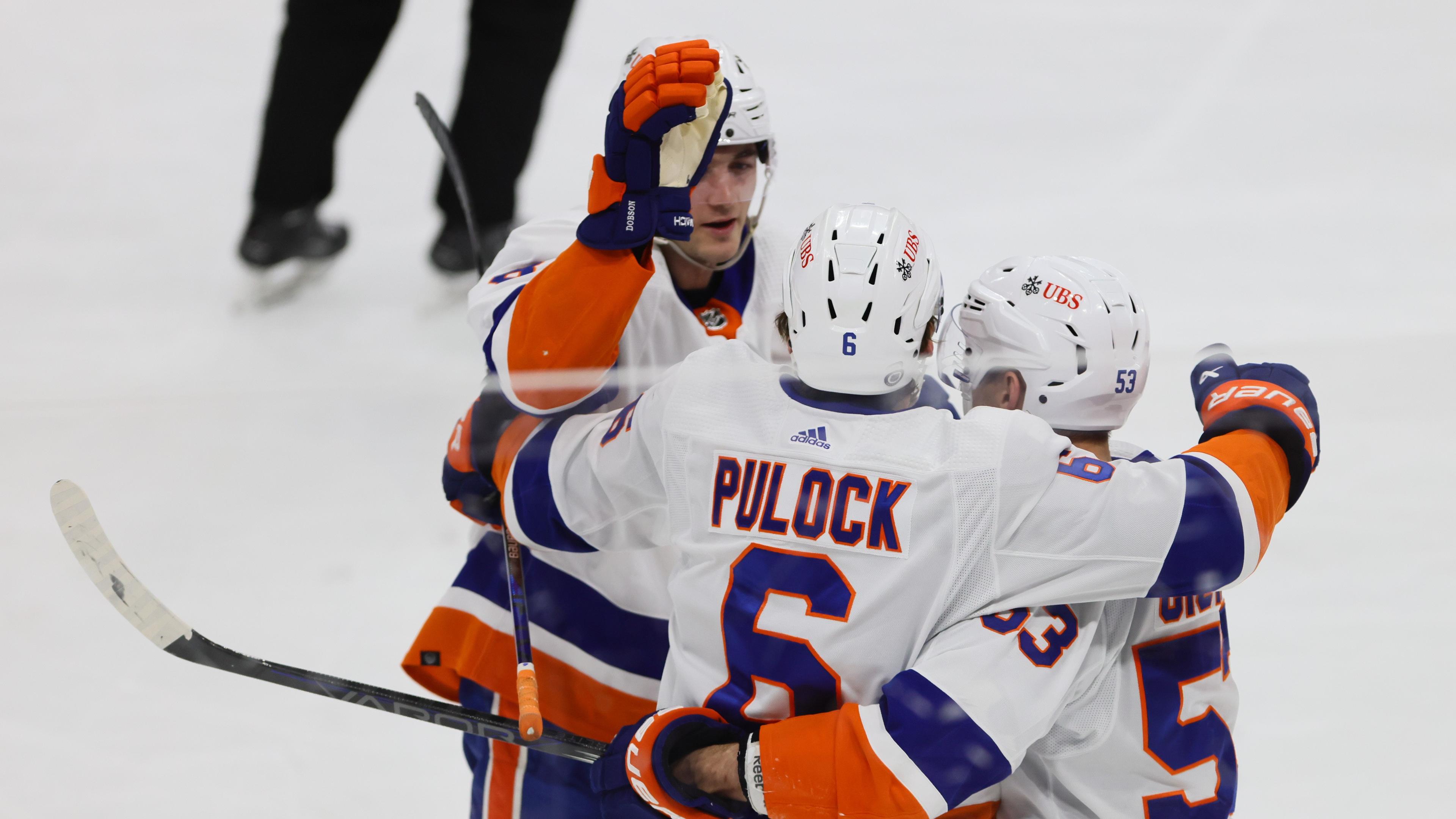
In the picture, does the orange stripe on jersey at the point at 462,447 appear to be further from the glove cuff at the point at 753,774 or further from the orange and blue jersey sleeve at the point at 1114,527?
the orange and blue jersey sleeve at the point at 1114,527

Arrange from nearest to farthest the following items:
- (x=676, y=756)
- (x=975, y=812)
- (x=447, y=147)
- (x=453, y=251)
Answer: (x=676, y=756) < (x=975, y=812) < (x=447, y=147) < (x=453, y=251)

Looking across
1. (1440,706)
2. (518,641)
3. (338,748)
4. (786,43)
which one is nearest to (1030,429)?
(518,641)

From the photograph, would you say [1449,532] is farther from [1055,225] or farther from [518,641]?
[518,641]

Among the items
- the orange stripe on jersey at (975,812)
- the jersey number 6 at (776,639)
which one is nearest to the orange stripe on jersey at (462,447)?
the jersey number 6 at (776,639)

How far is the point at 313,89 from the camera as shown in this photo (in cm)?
348

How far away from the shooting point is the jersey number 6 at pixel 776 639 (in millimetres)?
1358

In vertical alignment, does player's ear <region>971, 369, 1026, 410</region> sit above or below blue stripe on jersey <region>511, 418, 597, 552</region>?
above

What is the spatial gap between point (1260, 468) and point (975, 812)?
51 centimetres

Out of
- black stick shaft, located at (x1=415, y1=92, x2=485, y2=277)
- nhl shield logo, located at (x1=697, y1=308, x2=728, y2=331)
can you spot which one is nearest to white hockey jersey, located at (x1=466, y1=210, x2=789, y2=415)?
nhl shield logo, located at (x1=697, y1=308, x2=728, y2=331)

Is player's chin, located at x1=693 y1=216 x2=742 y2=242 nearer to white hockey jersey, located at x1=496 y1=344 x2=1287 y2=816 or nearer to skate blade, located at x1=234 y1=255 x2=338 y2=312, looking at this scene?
white hockey jersey, located at x1=496 y1=344 x2=1287 y2=816

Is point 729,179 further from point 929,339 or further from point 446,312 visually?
point 446,312

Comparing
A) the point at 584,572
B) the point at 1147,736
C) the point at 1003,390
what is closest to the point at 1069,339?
the point at 1003,390

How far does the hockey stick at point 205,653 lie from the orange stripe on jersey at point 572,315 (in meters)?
0.46

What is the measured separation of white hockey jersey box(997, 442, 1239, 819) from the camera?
4.80 ft
